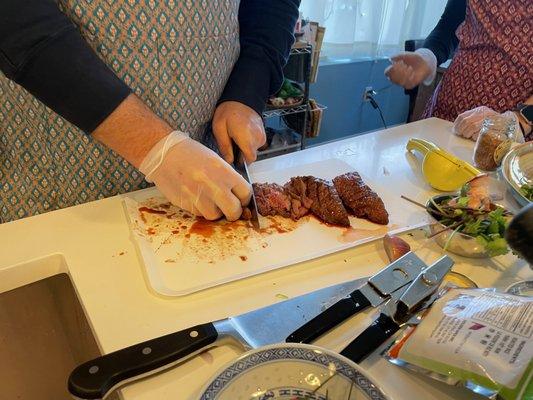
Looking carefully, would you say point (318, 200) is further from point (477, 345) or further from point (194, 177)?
point (477, 345)

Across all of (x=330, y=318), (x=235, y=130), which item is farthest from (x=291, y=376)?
(x=235, y=130)

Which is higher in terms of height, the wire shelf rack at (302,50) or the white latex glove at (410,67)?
the white latex glove at (410,67)

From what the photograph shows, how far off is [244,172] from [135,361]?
51cm

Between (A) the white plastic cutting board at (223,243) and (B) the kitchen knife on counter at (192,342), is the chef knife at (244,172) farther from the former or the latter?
(B) the kitchen knife on counter at (192,342)

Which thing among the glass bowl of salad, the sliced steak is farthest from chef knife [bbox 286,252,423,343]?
Answer: the sliced steak

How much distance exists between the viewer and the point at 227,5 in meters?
0.93

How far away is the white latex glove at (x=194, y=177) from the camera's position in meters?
0.80

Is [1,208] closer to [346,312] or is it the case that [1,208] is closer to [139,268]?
[139,268]

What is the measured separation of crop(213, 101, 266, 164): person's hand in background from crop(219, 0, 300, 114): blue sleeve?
4 centimetres

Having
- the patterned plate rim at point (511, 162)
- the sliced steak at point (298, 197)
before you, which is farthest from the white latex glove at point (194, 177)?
the patterned plate rim at point (511, 162)

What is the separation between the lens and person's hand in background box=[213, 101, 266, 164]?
967 mm

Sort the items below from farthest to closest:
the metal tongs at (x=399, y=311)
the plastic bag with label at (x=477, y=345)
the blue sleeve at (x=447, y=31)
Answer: the blue sleeve at (x=447, y=31) < the metal tongs at (x=399, y=311) < the plastic bag with label at (x=477, y=345)

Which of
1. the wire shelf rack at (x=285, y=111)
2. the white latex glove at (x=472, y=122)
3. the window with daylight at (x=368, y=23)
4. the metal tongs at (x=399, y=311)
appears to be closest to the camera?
the metal tongs at (x=399, y=311)

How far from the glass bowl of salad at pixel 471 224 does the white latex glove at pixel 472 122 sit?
0.46m
